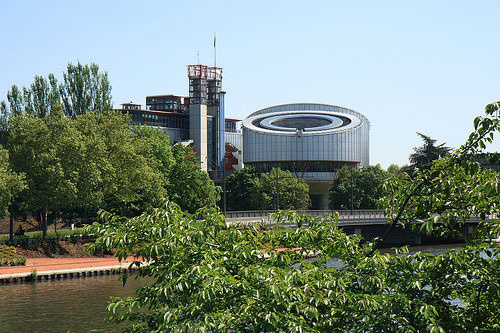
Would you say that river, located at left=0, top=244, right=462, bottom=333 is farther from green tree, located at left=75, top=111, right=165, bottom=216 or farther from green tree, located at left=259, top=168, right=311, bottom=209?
green tree, located at left=259, top=168, right=311, bottom=209

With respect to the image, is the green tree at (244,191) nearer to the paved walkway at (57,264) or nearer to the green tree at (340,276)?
the paved walkway at (57,264)

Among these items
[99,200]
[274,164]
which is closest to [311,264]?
[99,200]

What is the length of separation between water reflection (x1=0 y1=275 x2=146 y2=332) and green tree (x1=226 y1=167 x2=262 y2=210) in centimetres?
5529

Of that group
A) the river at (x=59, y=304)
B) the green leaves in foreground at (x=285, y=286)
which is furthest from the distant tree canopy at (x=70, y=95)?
the green leaves in foreground at (x=285, y=286)

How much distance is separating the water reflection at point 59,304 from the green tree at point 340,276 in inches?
548

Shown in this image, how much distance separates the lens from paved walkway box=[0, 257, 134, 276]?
45856 mm

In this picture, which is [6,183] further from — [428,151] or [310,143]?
[310,143]

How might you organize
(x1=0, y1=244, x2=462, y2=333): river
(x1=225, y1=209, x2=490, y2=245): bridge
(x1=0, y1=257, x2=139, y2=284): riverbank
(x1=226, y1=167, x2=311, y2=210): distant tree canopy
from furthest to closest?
(x1=226, y1=167, x2=311, y2=210): distant tree canopy
(x1=225, y1=209, x2=490, y2=245): bridge
(x1=0, y1=257, x2=139, y2=284): riverbank
(x1=0, y1=244, x2=462, y2=333): river

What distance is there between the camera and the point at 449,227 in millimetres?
10555

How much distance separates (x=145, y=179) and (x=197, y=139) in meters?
68.3

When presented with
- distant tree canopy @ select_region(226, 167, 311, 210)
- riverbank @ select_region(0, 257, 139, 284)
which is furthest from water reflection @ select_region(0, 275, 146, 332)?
distant tree canopy @ select_region(226, 167, 311, 210)

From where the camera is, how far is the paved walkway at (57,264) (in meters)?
45.9

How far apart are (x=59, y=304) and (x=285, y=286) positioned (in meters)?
28.3

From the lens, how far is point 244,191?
104m
